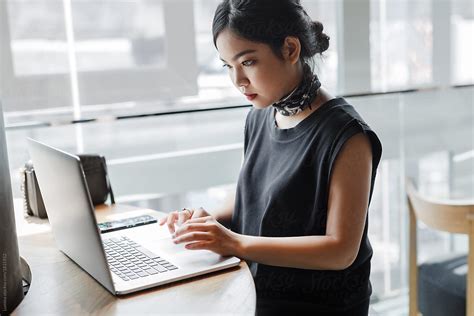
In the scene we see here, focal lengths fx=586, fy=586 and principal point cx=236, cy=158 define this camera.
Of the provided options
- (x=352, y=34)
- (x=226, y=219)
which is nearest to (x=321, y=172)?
(x=226, y=219)

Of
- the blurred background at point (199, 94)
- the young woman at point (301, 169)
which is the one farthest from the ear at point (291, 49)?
the blurred background at point (199, 94)

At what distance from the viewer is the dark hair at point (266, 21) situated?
53.9 inches

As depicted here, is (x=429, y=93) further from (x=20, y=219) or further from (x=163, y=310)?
(x=163, y=310)

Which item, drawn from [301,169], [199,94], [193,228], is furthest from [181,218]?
[199,94]

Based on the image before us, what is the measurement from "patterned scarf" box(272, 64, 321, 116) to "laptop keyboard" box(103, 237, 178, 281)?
48 centimetres

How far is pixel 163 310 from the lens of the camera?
986 mm

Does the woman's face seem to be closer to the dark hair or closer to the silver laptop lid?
the dark hair

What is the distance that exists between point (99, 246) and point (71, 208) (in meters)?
0.11

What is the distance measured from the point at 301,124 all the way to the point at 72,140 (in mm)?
985

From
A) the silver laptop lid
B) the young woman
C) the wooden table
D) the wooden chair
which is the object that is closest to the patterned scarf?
the young woman

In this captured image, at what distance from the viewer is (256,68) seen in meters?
1.38

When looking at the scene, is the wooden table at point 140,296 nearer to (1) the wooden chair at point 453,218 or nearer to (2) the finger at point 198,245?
(2) the finger at point 198,245

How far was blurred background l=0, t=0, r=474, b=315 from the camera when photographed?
200cm

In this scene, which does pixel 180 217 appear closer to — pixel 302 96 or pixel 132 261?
pixel 132 261
